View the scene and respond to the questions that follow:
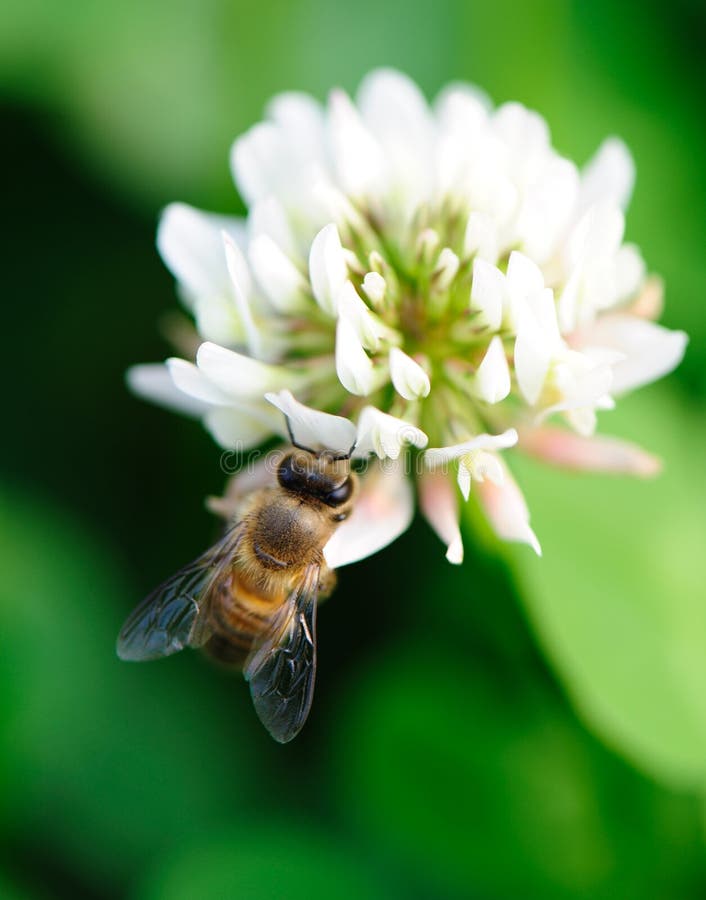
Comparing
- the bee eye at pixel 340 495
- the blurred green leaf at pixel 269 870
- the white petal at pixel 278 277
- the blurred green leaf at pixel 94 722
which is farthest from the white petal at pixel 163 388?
the blurred green leaf at pixel 269 870

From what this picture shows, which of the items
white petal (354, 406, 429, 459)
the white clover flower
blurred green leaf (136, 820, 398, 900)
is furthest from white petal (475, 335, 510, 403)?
blurred green leaf (136, 820, 398, 900)

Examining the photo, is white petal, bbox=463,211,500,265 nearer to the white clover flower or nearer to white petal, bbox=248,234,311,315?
the white clover flower

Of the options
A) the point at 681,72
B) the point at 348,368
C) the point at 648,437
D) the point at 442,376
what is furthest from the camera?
the point at 681,72

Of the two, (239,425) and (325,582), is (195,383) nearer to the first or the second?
(239,425)

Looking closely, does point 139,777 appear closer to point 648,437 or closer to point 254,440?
point 254,440

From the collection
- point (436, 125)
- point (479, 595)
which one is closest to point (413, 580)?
point (479, 595)

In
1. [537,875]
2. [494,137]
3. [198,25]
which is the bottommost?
[537,875]

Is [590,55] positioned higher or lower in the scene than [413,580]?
higher
